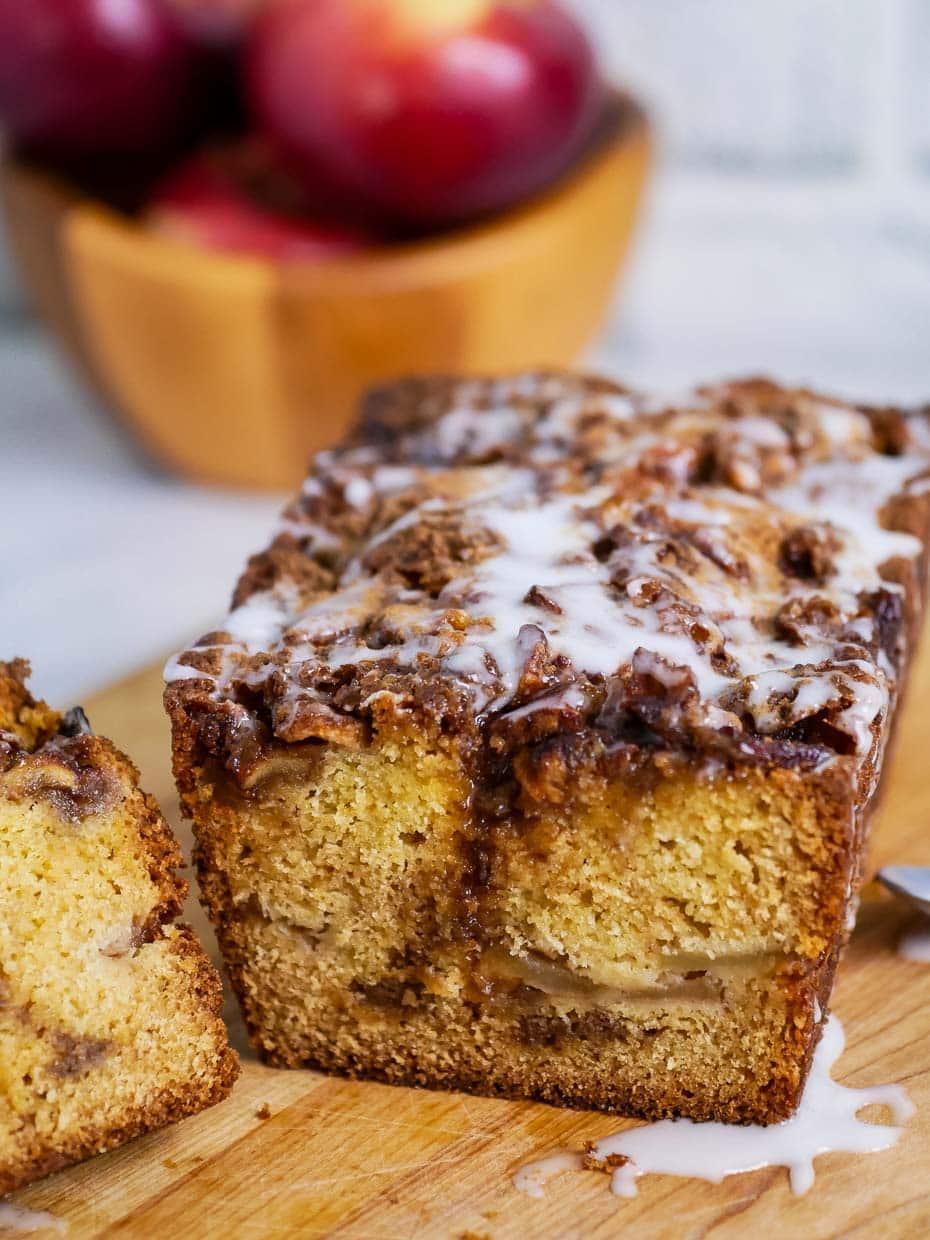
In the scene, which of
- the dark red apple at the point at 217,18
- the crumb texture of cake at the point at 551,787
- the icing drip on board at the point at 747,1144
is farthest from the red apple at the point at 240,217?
the icing drip on board at the point at 747,1144

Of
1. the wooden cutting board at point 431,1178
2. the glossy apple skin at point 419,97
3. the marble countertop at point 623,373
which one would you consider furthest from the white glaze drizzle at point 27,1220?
the glossy apple skin at point 419,97

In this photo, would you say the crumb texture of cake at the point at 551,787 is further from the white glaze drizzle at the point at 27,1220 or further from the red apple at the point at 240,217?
the red apple at the point at 240,217

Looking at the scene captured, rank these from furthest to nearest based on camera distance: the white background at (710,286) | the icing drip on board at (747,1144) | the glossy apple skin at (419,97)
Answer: the white background at (710,286) → the glossy apple skin at (419,97) → the icing drip on board at (747,1144)

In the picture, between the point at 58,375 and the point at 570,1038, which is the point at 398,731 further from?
the point at 58,375

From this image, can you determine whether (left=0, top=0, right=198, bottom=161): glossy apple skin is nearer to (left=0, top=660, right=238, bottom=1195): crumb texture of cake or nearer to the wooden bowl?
the wooden bowl

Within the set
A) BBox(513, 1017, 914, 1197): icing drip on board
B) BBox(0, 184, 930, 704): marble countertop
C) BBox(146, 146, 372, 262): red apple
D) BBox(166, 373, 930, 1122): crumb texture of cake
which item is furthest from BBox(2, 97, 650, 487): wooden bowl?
BBox(513, 1017, 914, 1197): icing drip on board

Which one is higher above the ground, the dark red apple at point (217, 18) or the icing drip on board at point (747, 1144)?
the dark red apple at point (217, 18)

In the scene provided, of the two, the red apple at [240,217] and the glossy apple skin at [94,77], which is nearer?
the glossy apple skin at [94,77]

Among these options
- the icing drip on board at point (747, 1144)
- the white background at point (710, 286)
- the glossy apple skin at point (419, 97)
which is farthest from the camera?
the white background at point (710, 286)

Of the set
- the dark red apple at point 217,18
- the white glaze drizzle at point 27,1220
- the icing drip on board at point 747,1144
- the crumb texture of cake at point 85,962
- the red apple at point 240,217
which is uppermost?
the dark red apple at point 217,18
